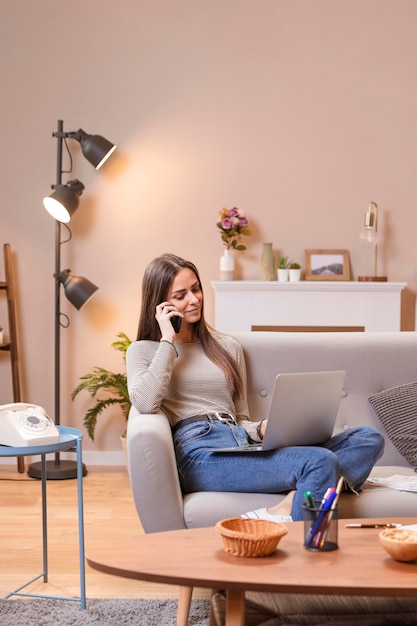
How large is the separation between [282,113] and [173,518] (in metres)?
3.06

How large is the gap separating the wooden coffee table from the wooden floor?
0.36 meters

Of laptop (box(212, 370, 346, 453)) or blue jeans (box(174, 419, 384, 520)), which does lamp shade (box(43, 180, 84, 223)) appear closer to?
blue jeans (box(174, 419, 384, 520))

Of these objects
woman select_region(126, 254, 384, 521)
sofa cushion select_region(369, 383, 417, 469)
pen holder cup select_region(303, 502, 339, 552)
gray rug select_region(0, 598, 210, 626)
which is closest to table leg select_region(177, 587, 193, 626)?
gray rug select_region(0, 598, 210, 626)

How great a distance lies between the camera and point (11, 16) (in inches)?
191

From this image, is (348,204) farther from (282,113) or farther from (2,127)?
(2,127)

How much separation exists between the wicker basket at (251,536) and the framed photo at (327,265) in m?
3.15

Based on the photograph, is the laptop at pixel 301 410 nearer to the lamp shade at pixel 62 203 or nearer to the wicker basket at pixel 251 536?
the wicker basket at pixel 251 536

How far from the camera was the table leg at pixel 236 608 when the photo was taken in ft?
5.47

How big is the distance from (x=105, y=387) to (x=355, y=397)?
202cm

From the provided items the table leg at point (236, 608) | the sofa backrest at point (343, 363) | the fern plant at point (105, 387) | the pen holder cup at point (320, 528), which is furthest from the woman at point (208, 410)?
the fern plant at point (105, 387)

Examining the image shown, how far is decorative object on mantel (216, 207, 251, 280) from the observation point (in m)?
4.73

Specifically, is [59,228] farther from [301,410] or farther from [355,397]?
[301,410]

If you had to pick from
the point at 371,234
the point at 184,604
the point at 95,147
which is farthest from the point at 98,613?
the point at 371,234

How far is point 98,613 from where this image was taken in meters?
2.58
